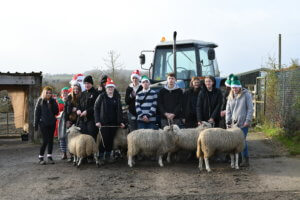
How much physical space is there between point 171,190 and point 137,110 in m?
2.78

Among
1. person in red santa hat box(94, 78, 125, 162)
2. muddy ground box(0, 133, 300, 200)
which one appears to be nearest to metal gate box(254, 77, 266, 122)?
muddy ground box(0, 133, 300, 200)

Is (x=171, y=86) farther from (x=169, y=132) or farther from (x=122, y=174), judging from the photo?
(x=122, y=174)

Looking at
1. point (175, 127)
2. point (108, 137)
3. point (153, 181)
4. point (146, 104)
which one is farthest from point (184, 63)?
point (153, 181)

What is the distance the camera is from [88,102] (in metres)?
8.50

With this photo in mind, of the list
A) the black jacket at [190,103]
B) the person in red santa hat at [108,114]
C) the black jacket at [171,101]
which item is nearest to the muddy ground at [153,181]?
the person in red santa hat at [108,114]

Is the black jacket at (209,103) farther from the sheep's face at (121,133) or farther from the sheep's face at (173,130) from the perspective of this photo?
the sheep's face at (121,133)

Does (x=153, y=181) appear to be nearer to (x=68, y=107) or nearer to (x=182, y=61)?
(x=68, y=107)

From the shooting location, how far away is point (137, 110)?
8.50 metres

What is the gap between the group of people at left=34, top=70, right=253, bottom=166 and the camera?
8.19 meters

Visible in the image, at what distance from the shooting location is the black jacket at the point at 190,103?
852cm

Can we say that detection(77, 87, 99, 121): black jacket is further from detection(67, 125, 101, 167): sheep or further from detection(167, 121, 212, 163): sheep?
detection(167, 121, 212, 163): sheep

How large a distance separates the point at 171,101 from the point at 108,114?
58.2 inches

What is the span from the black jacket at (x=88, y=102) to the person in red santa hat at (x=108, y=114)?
278 millimetres

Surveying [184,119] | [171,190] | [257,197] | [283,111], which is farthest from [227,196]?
[283,111]
